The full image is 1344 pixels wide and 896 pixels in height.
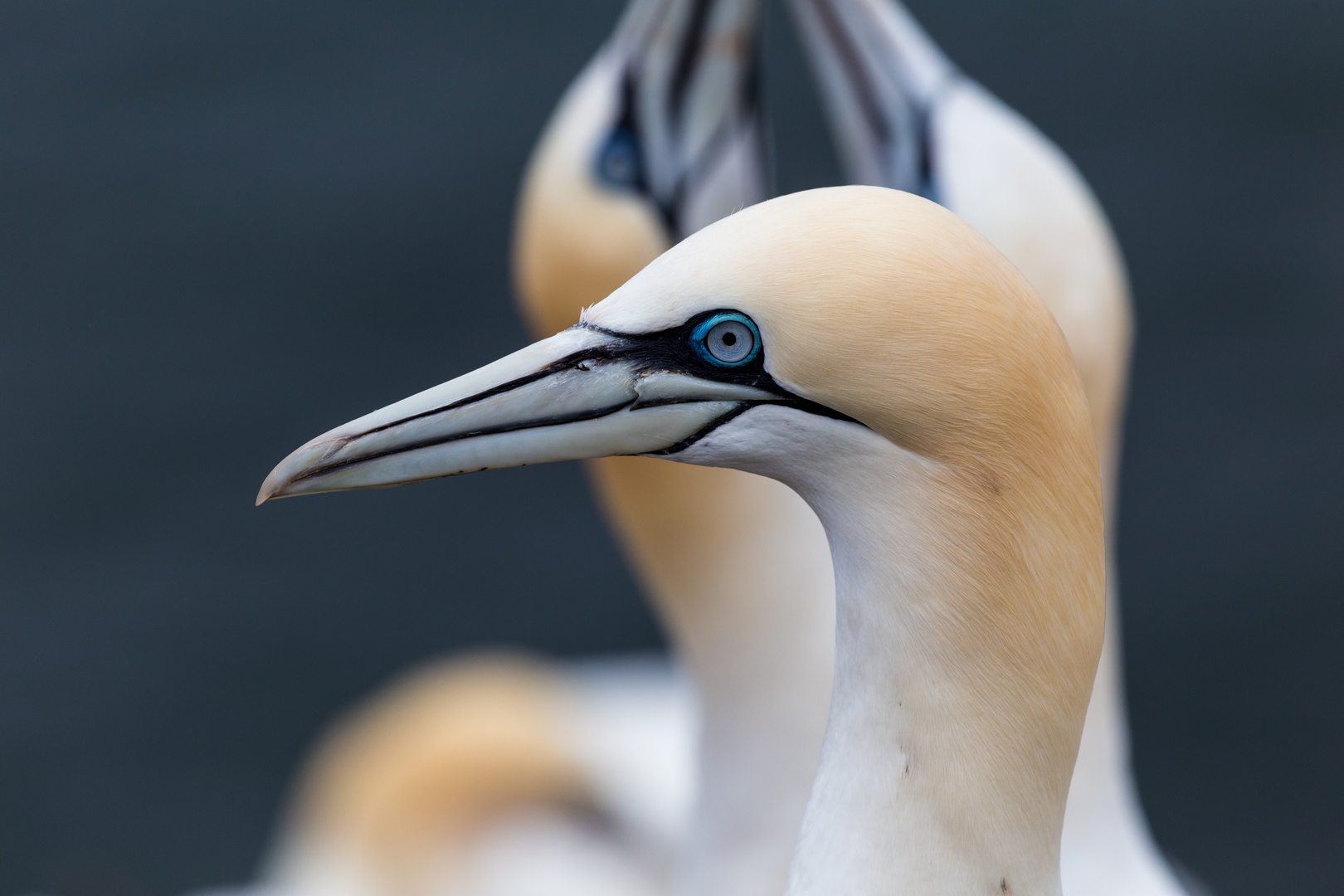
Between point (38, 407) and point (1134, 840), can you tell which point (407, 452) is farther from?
point (38, 407)

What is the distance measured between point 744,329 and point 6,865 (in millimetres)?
5623

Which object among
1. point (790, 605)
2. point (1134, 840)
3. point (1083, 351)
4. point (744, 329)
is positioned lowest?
point (1134, 840)

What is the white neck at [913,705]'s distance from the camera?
1710 mm

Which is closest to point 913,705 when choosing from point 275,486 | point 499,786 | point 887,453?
point 887,453

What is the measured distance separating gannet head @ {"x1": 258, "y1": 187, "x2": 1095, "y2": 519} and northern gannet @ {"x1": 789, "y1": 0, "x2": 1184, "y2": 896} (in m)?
1.08

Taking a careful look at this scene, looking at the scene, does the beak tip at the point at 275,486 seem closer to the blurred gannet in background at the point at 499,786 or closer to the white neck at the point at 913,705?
the white neck at the point at 913,705

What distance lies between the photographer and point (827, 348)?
1644 mm

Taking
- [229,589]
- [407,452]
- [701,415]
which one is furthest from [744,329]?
→ [229,589]

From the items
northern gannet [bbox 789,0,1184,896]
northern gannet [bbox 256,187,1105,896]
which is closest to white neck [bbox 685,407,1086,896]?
northern gannet [bbox 256,187,1105,896]

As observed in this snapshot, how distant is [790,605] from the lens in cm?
348

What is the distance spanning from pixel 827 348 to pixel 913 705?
0.40 metres

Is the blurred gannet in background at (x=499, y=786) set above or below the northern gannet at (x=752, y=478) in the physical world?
below

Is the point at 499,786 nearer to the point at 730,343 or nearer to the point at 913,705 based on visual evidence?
the point at 913,705

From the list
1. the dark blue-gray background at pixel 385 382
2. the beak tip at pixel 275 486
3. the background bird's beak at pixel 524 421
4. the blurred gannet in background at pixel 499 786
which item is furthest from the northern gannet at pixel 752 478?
the dark blue-gray background at pixel 385 382
